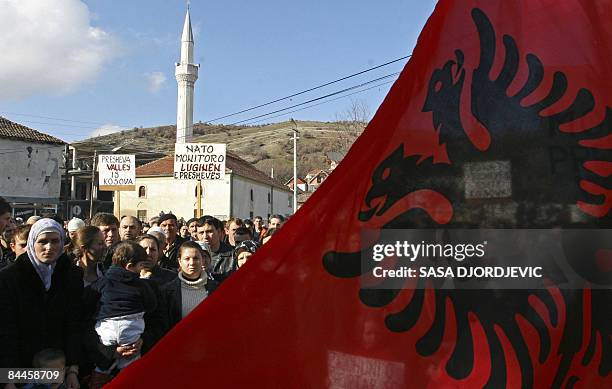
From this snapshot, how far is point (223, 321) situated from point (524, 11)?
4.83ft

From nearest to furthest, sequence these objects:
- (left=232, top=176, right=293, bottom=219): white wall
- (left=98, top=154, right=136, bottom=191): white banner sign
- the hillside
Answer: (left=98, top=154, right=136, bottom=191): white banner sign
(left=232, top=176, right=293, bottom=219): white wall
the hillside

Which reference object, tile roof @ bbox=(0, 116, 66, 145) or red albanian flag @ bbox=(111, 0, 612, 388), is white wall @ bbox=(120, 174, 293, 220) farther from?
red albanian flag @ bbox=(111, 0, 612, 388)

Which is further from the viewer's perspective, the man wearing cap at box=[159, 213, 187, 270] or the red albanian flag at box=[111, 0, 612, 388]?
the man wearing cap at box=[159, 213, 187, 270]

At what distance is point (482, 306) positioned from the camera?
6.29 ft

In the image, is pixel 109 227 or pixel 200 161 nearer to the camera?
pixel 109 227

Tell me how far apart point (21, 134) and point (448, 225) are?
41.3 metres

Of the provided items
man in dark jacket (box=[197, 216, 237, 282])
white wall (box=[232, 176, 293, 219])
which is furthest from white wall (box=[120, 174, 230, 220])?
man in dark jacket (box=[197, 216, 237, 282])

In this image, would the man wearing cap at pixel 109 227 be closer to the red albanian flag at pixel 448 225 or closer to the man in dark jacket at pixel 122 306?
the man in dark jacket at pixel 122 306

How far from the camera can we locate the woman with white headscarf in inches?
125

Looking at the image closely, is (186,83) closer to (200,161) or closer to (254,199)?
→ (254,199)

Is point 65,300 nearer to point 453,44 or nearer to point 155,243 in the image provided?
point 155,243

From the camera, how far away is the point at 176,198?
1813 inches

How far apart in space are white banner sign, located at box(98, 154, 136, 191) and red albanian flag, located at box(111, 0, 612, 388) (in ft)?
50.5

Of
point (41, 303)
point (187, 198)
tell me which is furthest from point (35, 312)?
point (187, 198)
